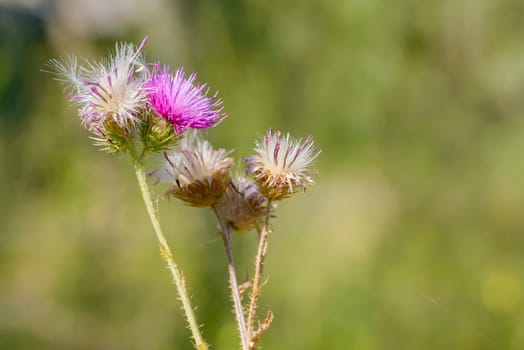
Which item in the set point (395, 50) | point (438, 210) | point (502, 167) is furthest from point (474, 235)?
point (395, 50)

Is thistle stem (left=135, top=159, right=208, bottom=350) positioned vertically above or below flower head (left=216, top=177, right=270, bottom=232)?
below

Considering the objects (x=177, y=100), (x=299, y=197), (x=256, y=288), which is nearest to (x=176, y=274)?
(x=256, y=288)

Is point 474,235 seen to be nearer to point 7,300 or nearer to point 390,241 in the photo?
point 390,241

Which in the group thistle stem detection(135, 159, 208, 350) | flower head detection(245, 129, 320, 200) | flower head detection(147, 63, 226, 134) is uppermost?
flower head detection(147, 63, 226, 134)

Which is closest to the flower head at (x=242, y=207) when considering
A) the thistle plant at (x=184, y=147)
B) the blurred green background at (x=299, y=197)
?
the thistle plant at (x=184, y=147)

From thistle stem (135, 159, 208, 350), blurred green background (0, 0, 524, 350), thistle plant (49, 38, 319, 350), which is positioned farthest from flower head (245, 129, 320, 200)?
blurred green background (0, 0, 524, 350)

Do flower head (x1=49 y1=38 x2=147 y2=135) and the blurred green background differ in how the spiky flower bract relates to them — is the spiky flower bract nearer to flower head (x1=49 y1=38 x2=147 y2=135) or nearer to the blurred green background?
flower head (x1=49 y1=38 x2=147 y2=135)

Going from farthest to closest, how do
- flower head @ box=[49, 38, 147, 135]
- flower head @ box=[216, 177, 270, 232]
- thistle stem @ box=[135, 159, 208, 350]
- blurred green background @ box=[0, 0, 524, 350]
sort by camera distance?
blurred green background @ box=[0, 0, 524, 350] → flower head @ box=[216, 177, 270, 232] → flower head @ box=[49, 38, 147, 135] → thistle stem @ box=[135, 159, 208, 350]
